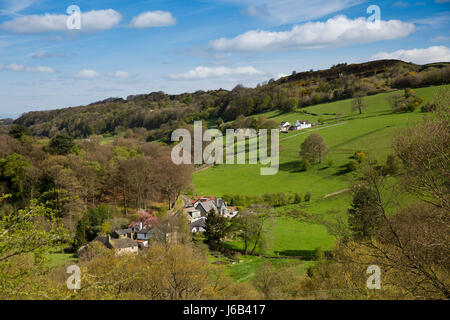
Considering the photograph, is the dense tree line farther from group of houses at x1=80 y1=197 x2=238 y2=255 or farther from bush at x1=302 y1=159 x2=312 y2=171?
group of houses at x1=80 y1=197 x2=238 y2=255

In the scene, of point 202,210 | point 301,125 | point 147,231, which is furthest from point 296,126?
point 147,231

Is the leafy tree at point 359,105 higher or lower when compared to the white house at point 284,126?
higher

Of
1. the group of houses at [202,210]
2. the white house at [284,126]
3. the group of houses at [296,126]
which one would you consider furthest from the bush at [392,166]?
the white house at [284,126]

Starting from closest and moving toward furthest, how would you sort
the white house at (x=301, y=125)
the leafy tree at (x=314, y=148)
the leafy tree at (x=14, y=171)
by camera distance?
the leafy tree at (x=14, y=171) < the leafy tree at (x=314, y=148) < the white house at (x=301, y=125)

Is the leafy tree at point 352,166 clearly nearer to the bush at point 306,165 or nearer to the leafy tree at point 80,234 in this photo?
the bush at point 306,165

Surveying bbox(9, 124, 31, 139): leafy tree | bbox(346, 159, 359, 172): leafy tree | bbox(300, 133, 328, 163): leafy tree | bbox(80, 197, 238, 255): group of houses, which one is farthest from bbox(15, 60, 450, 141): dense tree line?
bbox(346, 159, 359, 172): leafy tree
